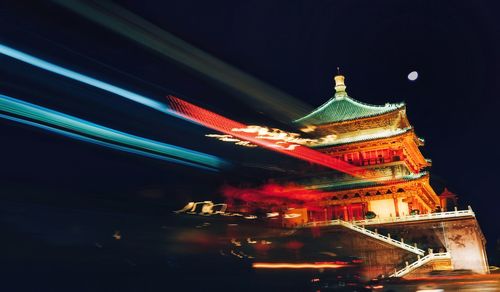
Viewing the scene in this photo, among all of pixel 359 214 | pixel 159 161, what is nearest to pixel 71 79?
pixel 159 161

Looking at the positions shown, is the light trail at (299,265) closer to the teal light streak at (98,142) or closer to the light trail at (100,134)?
the light trail at (100,134)

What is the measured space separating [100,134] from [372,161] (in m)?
30.0

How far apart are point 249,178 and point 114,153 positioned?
4153 mm

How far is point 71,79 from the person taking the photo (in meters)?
6.74

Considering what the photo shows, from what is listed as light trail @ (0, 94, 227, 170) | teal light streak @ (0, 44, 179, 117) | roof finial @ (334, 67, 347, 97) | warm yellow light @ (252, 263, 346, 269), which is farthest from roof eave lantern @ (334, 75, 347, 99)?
teal light streak @ (0, 44, 179, 117)

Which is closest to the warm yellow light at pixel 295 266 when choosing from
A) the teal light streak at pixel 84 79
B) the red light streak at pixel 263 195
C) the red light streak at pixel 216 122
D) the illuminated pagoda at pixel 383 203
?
the red light streak at pixel 263 195

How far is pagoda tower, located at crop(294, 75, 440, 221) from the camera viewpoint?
106 feet

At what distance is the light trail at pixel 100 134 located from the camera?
19.6 ft

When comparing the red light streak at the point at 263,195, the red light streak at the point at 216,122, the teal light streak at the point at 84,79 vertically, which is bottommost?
the red light streak at the point at 263,195

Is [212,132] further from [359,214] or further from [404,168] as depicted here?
[404,168]

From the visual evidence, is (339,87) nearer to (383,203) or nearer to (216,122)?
(383,203)

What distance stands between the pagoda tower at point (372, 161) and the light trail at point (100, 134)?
22.8 meters

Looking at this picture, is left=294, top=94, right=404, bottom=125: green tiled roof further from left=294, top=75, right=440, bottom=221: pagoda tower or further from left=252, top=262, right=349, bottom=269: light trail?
left=252, top=262, right=349, bottom=269: light trail

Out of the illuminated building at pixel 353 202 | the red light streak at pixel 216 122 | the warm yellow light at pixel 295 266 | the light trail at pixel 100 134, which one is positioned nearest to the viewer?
the light trail at pixel 100 134
